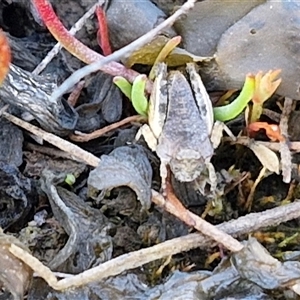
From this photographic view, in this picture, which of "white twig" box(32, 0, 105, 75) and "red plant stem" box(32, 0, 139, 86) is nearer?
"red plant stem" box(32, 0, 139, 86)

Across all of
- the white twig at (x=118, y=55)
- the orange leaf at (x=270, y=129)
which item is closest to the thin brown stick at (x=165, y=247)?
the orange leaf at (x=270, y=129)

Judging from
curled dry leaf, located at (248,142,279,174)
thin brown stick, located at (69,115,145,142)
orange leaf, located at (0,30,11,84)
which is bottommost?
curled dry leaf, located at (248,142,279,174)

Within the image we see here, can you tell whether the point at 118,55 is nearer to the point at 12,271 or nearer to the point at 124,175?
the point at 124,175

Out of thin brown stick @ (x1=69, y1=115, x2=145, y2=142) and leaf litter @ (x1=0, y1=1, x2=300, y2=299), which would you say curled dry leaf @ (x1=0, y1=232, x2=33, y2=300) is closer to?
leaf litter @ (x1=0, y1=1, x2=300, y2=299)

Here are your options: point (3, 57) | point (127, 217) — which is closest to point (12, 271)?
point (127, 217)

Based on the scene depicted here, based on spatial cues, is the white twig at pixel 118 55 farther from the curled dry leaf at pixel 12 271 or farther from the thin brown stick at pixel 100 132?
the curled dry leaf at pixel 12 271

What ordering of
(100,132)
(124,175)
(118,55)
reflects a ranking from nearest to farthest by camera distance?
(118,55) → (124,175) → (100,132)

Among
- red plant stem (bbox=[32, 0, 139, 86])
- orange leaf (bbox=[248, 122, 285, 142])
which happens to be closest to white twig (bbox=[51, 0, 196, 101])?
red plant stem (bbox=[32, 0, 139, 86])
